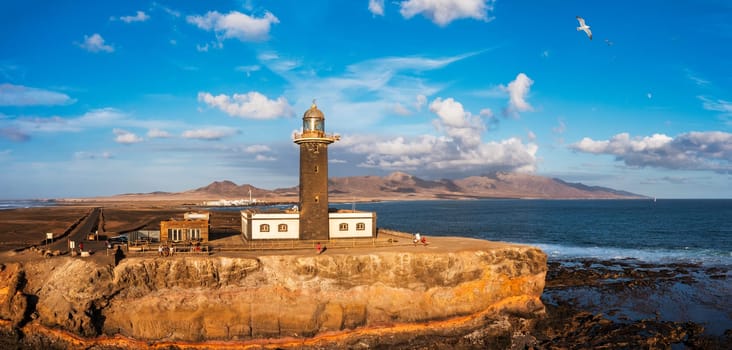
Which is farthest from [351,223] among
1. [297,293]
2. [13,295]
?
[13,295]

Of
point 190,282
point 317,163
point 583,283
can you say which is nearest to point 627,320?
point 583,283

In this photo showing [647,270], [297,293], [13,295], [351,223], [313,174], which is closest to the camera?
[13,295]

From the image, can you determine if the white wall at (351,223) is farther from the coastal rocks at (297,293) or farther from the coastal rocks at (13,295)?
the coastal rocks at (13,295)

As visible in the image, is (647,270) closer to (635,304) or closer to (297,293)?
(635,304)

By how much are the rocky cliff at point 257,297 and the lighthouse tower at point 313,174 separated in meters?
5.97

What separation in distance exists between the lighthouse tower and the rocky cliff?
235 inches

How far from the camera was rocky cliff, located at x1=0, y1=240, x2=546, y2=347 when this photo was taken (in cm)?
2692

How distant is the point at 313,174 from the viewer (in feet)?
121

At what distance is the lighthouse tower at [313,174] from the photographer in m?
36.7

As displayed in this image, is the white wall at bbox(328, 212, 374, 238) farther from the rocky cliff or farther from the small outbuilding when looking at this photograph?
the small outbuilding

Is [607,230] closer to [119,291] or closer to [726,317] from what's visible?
[726,317]

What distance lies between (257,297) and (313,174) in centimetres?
1123

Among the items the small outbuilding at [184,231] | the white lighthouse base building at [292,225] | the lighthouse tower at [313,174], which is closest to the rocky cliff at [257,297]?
the lighthouse tower at [313,174]

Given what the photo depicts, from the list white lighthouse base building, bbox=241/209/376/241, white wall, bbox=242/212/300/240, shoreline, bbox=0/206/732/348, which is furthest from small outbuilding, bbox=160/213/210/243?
shoreline, bbox=0/206/732/348
